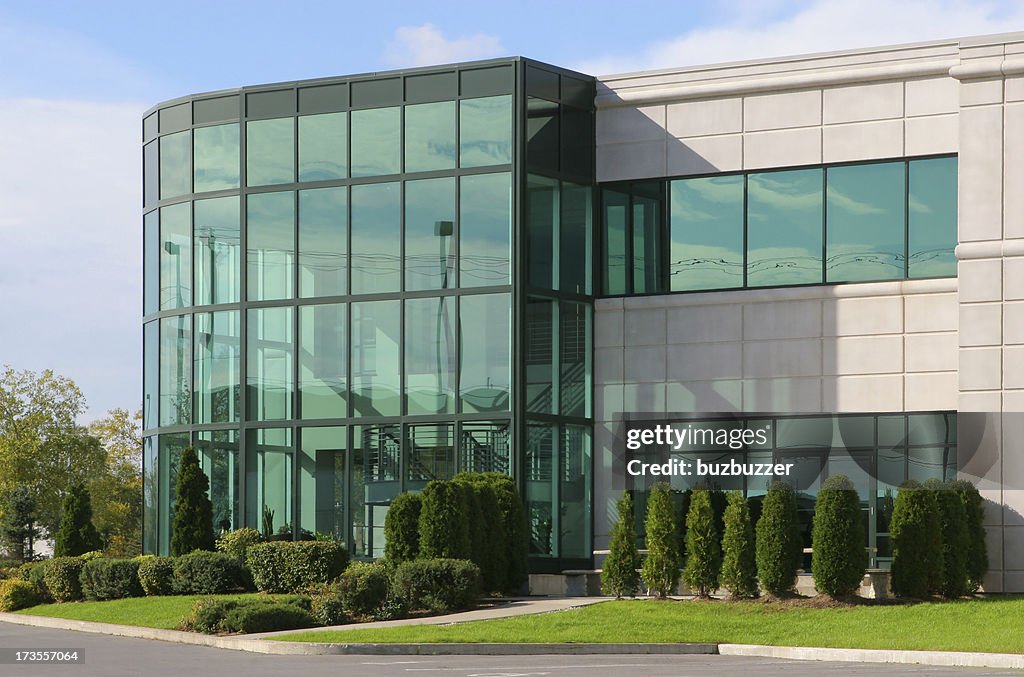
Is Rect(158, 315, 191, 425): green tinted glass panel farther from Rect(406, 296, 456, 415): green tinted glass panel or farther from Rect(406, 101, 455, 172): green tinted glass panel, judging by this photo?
Rect(406, 101, 455, 172): green tinted glass panel

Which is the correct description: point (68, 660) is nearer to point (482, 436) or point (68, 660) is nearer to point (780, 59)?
point (482, 436)

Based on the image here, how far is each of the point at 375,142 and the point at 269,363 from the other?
17.1 ft

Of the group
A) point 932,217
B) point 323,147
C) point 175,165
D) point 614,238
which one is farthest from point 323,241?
point 932,217

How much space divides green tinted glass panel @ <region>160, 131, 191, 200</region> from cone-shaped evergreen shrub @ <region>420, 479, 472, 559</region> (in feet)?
35.2

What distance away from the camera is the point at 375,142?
31.6 metres

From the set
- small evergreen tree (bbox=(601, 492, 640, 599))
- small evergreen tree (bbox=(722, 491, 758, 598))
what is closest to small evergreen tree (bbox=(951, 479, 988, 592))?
small evergreen tree (bbox=(722, 491, 758, 598))

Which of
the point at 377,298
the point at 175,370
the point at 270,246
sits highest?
the point at 270,246

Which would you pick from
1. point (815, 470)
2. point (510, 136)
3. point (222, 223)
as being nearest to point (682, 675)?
point (815, 470)

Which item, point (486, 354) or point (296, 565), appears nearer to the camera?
point (296, 565)

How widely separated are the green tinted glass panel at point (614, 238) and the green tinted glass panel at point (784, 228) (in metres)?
2.67

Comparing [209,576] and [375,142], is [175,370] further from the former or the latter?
[375,142]

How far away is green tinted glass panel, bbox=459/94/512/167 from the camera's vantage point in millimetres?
30469

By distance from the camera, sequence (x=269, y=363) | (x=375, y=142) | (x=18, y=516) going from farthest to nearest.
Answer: (x=18, y=516), (x=269, y=363), (x=375, y=142)

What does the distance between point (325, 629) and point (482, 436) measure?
832cm
